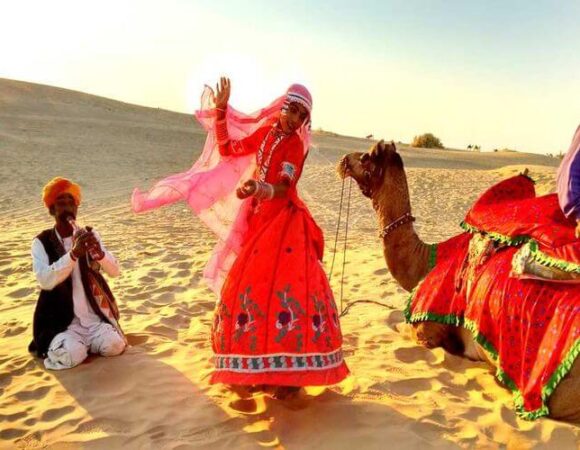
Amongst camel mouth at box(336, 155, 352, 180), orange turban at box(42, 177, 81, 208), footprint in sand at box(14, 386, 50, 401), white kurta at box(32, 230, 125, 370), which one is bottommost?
footprint in sand at box(14, 386, 50, 401)

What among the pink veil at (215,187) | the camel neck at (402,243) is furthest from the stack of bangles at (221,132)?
the camel neck at (402,243)

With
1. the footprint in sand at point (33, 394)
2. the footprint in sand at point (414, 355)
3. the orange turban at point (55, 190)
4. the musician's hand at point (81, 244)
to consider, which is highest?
the orange turban at point (55, 190)

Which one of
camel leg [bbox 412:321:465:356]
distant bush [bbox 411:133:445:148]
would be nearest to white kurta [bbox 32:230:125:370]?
camel leg [bbox 412:321:465:356]

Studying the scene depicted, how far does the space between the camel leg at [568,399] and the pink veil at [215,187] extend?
230 centimetres

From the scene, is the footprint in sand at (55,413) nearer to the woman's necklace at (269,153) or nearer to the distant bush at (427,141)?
the woman's necklace at (269,153)

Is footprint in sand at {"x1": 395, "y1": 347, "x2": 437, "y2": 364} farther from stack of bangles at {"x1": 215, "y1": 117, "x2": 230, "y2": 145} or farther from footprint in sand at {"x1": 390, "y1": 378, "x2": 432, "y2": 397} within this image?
stack of bangles at {"x1": 215, "y1": 117, "x2": 230, "y2": 145}

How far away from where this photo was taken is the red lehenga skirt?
3764 millimetres

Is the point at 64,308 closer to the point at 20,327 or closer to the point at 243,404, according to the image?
the point at 20,327

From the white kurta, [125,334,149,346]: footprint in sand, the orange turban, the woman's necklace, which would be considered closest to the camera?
the woman's necklace

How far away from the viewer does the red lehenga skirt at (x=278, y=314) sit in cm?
376

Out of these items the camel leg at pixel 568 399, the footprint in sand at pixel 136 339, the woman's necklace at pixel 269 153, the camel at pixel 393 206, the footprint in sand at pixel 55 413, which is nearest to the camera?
the camel leg at pixel 568 399

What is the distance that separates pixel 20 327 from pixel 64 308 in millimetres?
1257

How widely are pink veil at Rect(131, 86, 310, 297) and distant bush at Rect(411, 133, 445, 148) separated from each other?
3865cm

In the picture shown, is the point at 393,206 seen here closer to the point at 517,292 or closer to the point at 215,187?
the point at 517,292
